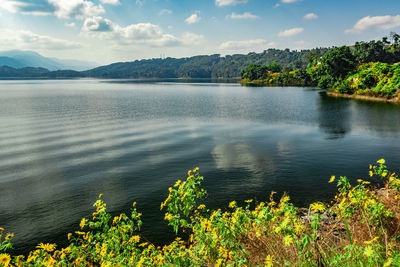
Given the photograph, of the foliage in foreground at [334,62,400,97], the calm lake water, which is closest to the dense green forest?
the foliage in foreground at [334,62,400,97]

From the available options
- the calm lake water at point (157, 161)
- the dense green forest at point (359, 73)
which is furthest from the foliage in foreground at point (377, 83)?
the calm lake water at point (157, 161)

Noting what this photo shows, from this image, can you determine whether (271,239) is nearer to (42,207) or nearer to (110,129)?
(42,207)

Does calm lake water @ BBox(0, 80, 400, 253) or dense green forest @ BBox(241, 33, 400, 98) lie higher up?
dense green forest @ BBox(241, 33, 400, 98)

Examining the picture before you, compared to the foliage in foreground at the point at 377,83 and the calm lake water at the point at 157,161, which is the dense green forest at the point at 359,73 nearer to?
the foliage in foreground at the point at 377,83

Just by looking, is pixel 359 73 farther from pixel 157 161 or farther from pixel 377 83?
pixel 157 161

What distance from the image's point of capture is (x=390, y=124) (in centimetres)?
4591

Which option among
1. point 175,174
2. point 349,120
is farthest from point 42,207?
point 349,120

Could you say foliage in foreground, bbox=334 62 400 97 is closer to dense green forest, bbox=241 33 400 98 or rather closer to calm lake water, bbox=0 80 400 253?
dense green forest, bbox=241 33 400 98

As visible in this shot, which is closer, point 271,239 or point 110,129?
point 271,239

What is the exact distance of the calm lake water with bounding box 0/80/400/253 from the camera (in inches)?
743

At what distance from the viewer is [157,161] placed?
28.6 metres

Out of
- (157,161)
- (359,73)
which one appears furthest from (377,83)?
(157,161)

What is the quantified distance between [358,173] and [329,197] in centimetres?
709

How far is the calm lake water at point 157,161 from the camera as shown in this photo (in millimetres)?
18875
